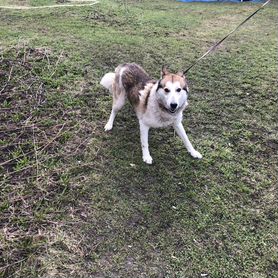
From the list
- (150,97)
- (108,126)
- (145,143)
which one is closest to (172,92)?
(150,97)

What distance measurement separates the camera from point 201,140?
3922 millimetres

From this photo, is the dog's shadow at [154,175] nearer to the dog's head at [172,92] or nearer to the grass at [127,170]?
the grass at [127,170]

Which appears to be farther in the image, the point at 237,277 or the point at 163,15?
the point at 163,15

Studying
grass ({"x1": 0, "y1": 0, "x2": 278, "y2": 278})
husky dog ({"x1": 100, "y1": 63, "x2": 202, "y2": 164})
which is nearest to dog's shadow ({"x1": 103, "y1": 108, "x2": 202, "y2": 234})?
grass ({"x1": 0, "y1": 0, "x2": 278, "y2": 278})

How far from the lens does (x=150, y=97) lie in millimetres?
3447

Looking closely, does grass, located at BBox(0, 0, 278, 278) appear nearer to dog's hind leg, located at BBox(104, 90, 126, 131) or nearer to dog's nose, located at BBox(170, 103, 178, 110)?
dog's hind leg, located at BBox(104, 90, 126, 131)

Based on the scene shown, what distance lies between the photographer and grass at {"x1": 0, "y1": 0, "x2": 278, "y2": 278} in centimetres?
268

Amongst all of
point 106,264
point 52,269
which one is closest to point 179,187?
point 106,264

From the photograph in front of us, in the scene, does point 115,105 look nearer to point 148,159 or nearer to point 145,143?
point 145,143

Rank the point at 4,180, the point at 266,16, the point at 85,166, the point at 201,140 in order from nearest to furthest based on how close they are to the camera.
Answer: the point at 4,180
the point at 85,166
the point at 201,140
the point at 266,16

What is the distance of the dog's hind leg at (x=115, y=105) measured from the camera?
387cm

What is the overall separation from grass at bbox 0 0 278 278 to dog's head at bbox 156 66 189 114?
65cm

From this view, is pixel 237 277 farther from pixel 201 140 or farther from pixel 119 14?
pixel 119 14

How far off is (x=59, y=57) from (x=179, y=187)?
2.81m
